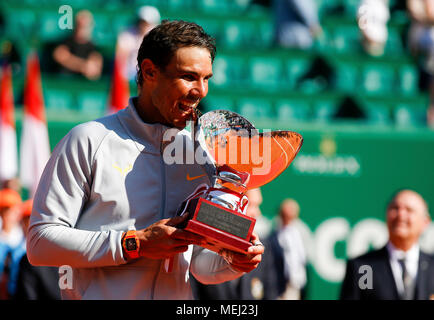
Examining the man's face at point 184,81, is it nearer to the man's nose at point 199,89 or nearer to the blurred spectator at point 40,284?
the man's nose at point 199,89

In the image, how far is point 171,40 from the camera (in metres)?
2.04

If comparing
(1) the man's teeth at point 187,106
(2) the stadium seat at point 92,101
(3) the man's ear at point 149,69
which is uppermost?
(2) the stadium seat at point 92,101

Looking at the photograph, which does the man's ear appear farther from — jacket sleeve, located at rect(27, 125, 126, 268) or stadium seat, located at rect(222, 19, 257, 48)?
stadium seat, located at rect(222, 19, 257, 48)

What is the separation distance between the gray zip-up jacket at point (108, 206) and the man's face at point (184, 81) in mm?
90

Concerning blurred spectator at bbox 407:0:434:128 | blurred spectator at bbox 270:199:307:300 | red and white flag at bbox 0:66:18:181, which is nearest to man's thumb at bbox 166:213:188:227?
blurred spectator at bbox 270:199:307:300

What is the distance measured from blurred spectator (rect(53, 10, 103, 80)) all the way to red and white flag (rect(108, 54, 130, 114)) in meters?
0.75

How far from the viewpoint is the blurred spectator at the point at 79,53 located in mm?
7555

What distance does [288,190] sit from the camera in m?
6.39

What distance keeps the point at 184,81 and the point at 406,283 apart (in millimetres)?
2588

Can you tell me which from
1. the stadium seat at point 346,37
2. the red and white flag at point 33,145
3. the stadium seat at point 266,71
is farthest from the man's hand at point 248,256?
the stadium seat at point 346,37

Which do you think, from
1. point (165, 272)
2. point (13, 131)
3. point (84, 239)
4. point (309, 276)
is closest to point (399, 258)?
point (309, 276)

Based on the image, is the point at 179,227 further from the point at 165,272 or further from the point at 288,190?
the point at 288,190
